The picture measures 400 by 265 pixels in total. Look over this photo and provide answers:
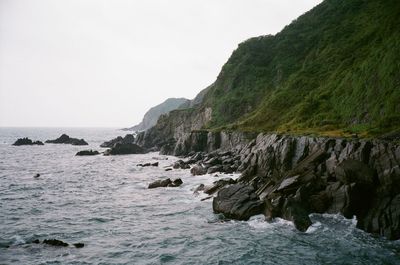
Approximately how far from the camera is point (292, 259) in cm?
2689

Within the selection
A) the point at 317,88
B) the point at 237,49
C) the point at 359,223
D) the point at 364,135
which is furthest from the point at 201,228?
the point at 237,49

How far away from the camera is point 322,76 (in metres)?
99.3

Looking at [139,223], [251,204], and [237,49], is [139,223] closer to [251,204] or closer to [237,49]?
[251,204]

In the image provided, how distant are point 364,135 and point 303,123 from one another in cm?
2785

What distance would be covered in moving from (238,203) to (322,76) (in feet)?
239

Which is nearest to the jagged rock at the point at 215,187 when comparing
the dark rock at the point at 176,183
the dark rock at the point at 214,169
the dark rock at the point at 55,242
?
the dark rock at the point at 176,183

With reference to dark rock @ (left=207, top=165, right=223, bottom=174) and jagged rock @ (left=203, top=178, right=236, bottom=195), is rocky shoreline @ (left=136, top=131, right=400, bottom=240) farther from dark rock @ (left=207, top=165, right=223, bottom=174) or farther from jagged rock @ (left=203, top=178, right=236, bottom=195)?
dark rock @ (left=207, top=165, right=223, bottom=174)

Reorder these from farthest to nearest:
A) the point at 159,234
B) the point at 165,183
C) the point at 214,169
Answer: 1. the point at 214,169
2. the point at 165,183
3. the point at 159,234

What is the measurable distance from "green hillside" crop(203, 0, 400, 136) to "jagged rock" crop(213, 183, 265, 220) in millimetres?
19640

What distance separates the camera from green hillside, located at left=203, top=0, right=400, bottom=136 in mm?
60312

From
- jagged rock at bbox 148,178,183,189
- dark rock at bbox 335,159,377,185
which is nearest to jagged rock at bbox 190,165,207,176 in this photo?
jagged rock at bbox 148,178,183,189

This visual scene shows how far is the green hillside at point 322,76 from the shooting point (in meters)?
60.3

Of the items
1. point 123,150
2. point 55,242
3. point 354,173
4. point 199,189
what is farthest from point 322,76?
point 55,242

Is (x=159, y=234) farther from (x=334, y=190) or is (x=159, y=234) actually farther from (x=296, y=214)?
(x=334, y=190)
